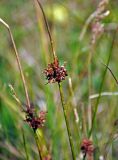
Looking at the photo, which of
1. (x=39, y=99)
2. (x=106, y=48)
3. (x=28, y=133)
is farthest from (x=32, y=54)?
(x=28, y=133)

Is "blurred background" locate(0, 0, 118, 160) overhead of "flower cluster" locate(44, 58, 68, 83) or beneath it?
overhead

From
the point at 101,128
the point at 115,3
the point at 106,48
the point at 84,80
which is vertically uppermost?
the point at 115,3

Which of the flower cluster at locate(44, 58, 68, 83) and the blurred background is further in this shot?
the blurred background

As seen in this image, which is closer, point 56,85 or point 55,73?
point 55,73

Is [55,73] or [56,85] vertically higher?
[56,85]

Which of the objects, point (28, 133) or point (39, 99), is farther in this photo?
point (39, 99)

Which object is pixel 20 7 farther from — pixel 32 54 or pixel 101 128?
pixel 101 128

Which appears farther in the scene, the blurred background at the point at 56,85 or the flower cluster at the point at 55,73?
the blurred background at the point at 56,85

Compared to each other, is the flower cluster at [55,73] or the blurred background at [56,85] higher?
the blurred background at [56,85]
